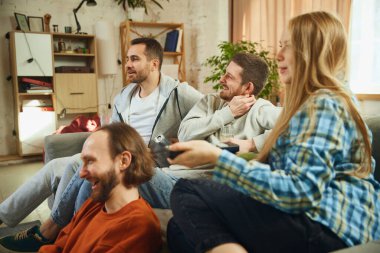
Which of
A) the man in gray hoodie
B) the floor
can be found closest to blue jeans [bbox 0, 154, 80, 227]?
the man in gray hoodie

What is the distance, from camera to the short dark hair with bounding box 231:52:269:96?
1.90 meters

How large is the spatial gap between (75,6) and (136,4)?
0.77 m

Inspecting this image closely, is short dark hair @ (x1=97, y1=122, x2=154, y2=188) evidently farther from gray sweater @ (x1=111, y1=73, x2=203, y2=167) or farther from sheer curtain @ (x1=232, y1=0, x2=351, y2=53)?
sheer curtain @ (x1=232, y1=0, x2=351, y2=53)

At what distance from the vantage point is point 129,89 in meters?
2.45

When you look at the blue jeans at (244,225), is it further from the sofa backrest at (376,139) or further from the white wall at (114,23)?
the white wall at (114,23)

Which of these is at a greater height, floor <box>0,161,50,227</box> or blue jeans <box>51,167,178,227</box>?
blue jeans <box>51,167,178,227</box>

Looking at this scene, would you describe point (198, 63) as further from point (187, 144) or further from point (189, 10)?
point (187, 144)

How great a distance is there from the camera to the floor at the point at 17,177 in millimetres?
2547

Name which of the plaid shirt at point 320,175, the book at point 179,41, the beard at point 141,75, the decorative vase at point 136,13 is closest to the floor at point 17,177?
the beard at point 141,75

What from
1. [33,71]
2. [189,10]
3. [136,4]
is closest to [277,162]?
[33,71]

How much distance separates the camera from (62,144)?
221 cm

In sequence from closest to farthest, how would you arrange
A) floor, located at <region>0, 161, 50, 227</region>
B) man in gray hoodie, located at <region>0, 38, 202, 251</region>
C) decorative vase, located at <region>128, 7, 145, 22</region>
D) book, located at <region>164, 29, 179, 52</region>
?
man in gray hoodie, located at <region>0, 38, 202, 251</region>
floor, located at <region>0, 161, 50, 227</region>
decorative vase, located at <region>128, 7, 145, 22</region>
book, located at <region>164, 29, 179, 52</region>

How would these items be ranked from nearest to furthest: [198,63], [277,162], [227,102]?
[277,162] → [227,102] → [198,63]

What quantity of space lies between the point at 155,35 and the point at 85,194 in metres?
3.86
